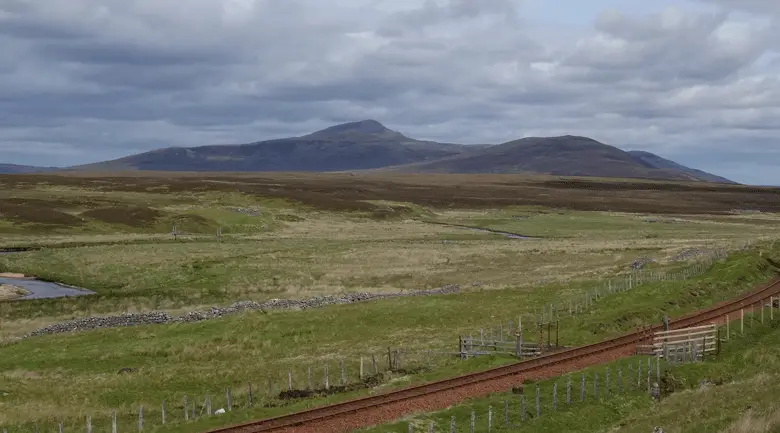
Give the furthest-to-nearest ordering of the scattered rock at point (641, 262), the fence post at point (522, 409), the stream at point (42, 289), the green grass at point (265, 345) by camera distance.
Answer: the scattered rock at point (641, 262) < the stream at point (42, 289) < the green grass at point (265, 345) < the fence post at point (522, 409)

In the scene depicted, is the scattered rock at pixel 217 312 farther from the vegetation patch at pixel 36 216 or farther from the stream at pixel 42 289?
the vegetation patch at pixel 36 216

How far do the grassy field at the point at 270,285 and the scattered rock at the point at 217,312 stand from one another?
292 centimetres

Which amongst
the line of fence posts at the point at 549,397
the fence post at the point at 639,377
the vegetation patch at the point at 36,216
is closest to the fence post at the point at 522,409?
the line of fence posts at the point at 549,397

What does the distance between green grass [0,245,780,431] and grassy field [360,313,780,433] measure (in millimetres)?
6213

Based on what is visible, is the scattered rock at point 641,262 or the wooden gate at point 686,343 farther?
the scattered rock at point 641,262

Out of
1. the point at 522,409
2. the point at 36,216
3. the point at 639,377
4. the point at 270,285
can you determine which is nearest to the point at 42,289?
the point at 270,285

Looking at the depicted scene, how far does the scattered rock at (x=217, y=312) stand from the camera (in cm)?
5791

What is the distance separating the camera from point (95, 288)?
76.3m

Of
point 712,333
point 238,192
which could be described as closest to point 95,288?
point 712,333

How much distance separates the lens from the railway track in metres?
29.6

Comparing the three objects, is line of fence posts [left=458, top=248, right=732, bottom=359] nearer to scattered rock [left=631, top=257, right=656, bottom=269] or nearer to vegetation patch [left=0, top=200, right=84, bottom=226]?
scattered rock [left=631, top=257, right=656, bottom=269]

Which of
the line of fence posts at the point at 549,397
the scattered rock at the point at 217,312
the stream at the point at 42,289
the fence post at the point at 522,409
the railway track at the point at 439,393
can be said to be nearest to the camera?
the line of fence posts at the point at 549,397

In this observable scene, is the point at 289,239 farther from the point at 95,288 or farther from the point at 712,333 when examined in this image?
the point at 712,333

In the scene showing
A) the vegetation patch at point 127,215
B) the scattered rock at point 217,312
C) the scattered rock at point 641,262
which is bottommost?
the scattered rock at point 217,312
